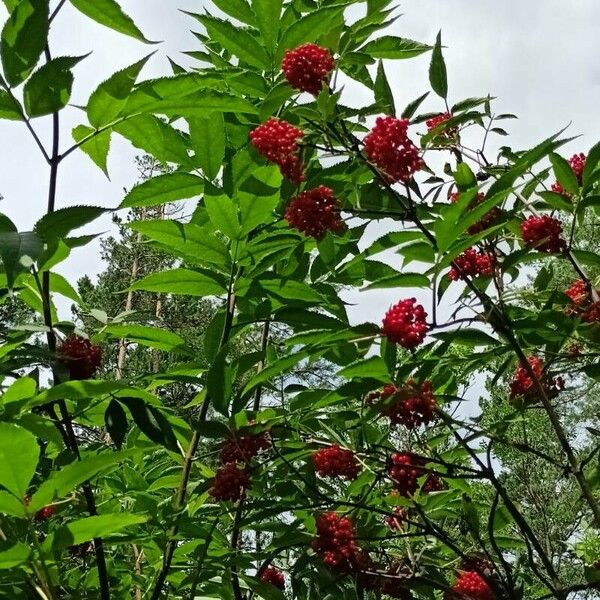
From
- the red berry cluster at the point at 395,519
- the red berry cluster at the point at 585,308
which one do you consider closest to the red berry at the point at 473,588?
the red berry cluster at the point at 395,519

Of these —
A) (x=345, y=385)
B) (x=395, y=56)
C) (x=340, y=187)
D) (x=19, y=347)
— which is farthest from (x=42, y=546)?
(x=395, y=56)

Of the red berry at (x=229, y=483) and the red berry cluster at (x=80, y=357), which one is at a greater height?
the red berry cluster at (x=80, y=357)

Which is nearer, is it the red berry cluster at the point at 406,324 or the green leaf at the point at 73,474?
the green leaf at the point at 73,474

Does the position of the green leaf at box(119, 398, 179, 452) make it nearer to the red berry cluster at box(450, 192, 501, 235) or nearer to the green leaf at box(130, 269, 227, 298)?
the green leaf at box(130, 269, 227, 298)

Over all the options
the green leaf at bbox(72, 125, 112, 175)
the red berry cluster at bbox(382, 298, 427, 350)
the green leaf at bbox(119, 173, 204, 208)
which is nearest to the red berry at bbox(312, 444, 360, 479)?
the red berry cluster at bbox(382, 298, 427, 350)

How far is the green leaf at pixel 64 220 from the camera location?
1.25 meters

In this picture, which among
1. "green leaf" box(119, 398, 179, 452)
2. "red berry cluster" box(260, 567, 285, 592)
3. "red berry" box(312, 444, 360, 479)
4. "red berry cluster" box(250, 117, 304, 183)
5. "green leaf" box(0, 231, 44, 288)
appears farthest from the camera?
"red berry cluster" box(260, 567, 285, 592)

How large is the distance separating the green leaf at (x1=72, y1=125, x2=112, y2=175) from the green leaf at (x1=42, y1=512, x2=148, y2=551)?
29.1 inches

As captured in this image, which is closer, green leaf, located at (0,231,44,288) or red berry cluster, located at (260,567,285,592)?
green leaf, located at (0,231,44,288)

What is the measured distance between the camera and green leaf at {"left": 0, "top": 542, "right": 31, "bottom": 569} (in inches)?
41.6

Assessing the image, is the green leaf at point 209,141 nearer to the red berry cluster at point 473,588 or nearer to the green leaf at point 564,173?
the green leaf at point 564,173

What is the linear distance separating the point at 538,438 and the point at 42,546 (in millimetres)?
16457

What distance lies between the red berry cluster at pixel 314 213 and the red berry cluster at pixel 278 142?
3.3 inches

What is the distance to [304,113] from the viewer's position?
1.54 metres
